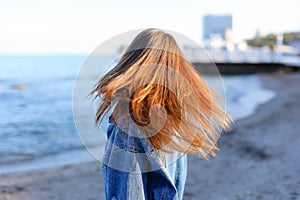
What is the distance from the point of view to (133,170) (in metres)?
1.39

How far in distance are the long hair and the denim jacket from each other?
0.04 metres

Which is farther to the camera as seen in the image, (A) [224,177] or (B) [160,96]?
(A) [224,177]

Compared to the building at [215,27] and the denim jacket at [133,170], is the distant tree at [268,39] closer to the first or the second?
the building at [215,27]

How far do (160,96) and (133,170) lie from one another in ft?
0.90

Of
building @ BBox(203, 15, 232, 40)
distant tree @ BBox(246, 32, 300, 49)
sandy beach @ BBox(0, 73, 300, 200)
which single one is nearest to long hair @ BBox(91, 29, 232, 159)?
sandy beach @ BBox(0, 73, 300, 200)

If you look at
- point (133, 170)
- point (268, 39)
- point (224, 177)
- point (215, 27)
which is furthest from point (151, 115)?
point (268, 39)

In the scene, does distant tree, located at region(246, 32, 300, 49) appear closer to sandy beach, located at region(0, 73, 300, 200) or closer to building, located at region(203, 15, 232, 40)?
building, located at region(203, 15, 232, 40)

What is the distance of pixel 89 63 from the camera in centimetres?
167

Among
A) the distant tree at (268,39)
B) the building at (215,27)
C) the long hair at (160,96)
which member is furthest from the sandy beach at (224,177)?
the distant tree at (268,39)

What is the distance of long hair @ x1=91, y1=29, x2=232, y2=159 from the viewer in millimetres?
1411

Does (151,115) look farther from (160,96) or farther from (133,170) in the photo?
(133,170)

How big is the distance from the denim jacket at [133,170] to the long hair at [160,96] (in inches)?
1.8

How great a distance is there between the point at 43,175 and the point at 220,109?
454 centimetres

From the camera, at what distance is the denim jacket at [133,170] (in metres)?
1.39
